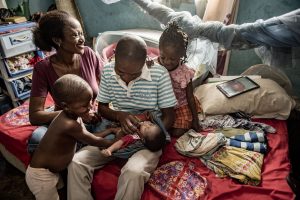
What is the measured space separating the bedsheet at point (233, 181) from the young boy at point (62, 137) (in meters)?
0.22

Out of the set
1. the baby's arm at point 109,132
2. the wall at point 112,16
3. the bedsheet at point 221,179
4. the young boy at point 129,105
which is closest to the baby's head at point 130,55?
the young boy at point 129,105

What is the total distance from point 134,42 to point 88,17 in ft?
8.04

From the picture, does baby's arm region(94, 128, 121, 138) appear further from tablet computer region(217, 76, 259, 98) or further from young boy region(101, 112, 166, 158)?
tablet computer region(217, 76, 259, 98)

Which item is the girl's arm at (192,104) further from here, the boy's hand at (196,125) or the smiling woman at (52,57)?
the smiling woman at (52,57)

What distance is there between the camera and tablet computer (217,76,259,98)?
77.1 inches

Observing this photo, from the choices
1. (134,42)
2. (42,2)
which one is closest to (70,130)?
(134,42)

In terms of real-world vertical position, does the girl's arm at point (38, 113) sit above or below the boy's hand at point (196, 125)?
above

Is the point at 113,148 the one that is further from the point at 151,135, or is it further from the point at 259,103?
the point at 259,103

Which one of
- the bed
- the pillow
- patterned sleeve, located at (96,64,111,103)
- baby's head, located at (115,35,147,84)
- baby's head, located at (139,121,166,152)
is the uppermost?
baby's head, located at (115,35,147,84)

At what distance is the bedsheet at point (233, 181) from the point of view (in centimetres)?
136

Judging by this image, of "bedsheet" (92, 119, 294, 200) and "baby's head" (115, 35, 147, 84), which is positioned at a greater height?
"baby's head" (115, 35, 147, 84)

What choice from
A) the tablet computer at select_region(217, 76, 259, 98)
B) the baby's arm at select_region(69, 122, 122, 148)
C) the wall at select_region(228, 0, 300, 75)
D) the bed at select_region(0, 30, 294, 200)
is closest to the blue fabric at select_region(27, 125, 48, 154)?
the bed at select_region(0, 30, 294, 200)

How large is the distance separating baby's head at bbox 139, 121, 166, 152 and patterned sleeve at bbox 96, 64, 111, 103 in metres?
0.36

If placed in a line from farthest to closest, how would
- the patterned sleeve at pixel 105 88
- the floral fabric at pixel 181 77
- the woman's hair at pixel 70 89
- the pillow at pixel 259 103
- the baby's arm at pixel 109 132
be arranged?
the pillow at pixel 259 103 < the floral fabric at pixel 181 77 < the patterned sleeve at pixel 105 88 < the baby's arm at pixel 109 132 < the woman's hair at pixel 70 89
